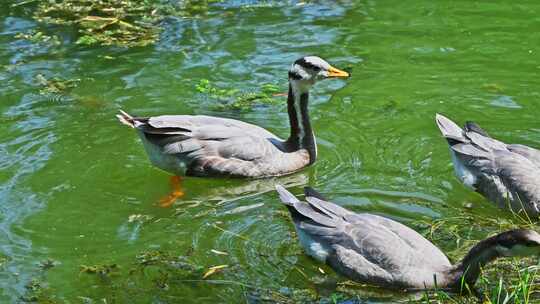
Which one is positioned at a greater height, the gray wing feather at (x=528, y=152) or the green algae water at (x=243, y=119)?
the gray wing feather at (x=528, y=152)

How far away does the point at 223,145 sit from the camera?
8984mm

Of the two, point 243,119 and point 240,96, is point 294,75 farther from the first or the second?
point 240,96

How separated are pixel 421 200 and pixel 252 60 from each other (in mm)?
3976

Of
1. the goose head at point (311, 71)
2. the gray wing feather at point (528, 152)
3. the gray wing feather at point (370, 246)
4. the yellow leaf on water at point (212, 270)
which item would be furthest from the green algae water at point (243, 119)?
the goose head at point (311, 71)

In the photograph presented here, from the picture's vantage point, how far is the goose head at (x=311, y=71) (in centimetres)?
910

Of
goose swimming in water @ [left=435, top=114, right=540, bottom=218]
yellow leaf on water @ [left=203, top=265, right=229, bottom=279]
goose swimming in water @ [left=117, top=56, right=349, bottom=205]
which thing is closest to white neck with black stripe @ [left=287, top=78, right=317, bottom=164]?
goose swimming in water @ [left=117, top=56, right=349, bottom=205]

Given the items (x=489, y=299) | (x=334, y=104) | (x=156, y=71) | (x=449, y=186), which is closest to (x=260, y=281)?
(x=489, y=299)

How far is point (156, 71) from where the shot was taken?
11.3 metres

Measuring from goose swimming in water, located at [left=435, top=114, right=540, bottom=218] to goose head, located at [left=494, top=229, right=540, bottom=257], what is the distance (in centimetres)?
151

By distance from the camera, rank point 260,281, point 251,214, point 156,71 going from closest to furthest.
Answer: point 260,281
point 251,214
point 156,71

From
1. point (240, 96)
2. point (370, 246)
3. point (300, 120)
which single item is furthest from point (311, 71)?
point (370, 246)

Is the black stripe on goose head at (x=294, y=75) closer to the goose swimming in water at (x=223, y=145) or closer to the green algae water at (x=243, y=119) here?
the goose swimming in water at (x=223, y=145)

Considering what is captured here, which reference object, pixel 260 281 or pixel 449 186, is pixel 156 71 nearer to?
pixel 449 186

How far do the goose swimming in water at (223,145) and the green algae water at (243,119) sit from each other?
163 mm
